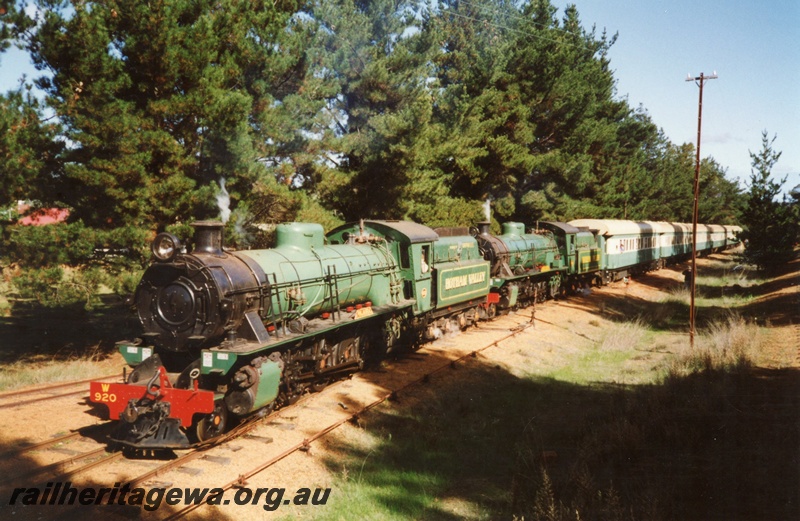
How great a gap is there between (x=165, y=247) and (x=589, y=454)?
7.34 metres

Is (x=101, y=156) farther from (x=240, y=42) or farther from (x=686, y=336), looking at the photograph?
(x=686, y=336)

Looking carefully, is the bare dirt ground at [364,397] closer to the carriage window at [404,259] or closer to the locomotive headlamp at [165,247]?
the carriage window at [404,259]

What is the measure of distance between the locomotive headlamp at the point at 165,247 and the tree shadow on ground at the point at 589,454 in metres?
4.01

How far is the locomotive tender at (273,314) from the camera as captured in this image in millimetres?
8367

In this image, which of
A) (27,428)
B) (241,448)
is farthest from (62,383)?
(241,448)

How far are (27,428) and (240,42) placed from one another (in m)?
10.7

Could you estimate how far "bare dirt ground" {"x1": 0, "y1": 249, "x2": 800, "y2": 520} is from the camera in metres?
7.64

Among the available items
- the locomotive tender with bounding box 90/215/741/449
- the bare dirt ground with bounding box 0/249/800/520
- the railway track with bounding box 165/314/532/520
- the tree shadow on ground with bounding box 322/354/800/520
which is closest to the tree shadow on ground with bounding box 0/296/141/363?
the bare dirt ground with bounding box 0/249/800/520

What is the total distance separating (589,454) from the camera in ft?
28.1

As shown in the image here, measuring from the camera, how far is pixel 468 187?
31.1 m

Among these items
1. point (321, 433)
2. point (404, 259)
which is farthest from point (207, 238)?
point (404, 259)

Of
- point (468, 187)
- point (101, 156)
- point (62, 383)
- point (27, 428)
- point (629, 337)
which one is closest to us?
point (27, 428)

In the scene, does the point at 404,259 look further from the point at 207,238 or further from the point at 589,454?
the point at 589,454

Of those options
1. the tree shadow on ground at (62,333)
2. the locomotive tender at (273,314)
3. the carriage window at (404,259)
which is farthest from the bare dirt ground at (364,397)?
the carriage window at (404,259)
